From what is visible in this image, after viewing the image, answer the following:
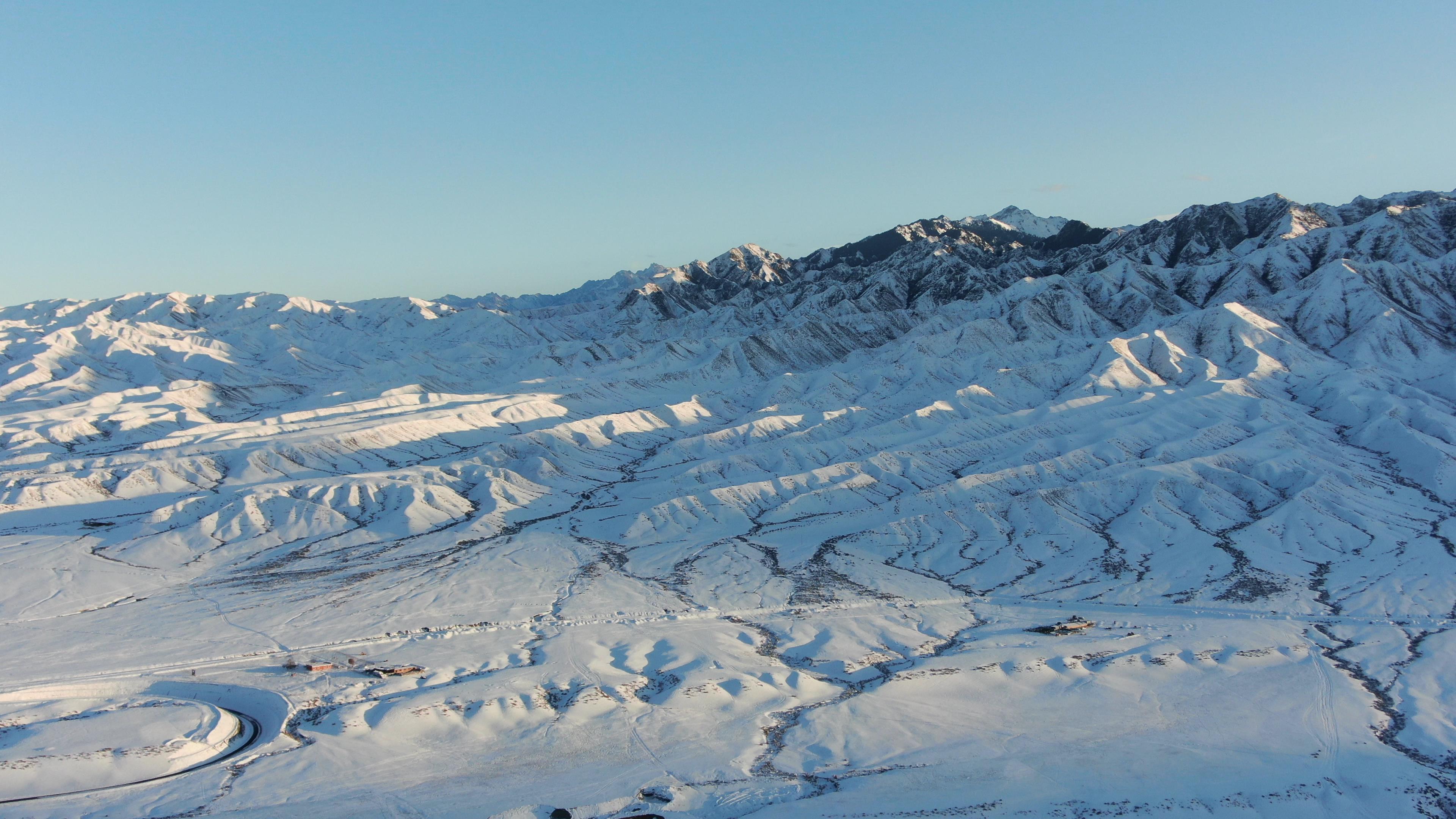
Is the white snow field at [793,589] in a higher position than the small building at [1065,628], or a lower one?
higher

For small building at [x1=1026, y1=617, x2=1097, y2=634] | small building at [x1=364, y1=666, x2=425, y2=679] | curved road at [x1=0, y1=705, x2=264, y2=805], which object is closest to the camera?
curved road at [x1=0, y1=705, x2=264, y2=805]

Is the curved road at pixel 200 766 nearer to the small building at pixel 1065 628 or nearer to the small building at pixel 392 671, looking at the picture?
the small building at pixel 392 671

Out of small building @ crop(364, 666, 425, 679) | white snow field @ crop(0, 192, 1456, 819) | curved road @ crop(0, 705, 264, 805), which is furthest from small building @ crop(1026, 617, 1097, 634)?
curved road @ crop(0, 705, 264, 805)

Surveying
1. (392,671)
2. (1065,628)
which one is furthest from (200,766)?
(1065,628)

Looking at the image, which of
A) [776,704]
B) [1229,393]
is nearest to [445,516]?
[776,704]

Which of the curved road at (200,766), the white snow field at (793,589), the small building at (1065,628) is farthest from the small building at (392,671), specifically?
the small building at (1065,628)

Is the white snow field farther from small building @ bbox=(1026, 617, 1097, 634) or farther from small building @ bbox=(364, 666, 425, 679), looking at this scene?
Answer: small building @ bbox=(1026, 617, 1097, 634)

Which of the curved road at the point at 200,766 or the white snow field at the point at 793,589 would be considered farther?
the white snow field at the point at 793,589

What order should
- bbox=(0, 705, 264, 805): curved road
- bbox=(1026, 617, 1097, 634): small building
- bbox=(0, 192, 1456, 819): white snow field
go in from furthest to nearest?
bbox=(1026, 617, 1097, 634): small building < bbox=(0, 192, 1456, 819): white snow field < bbox=(0, 705, 264, 805): curved road
